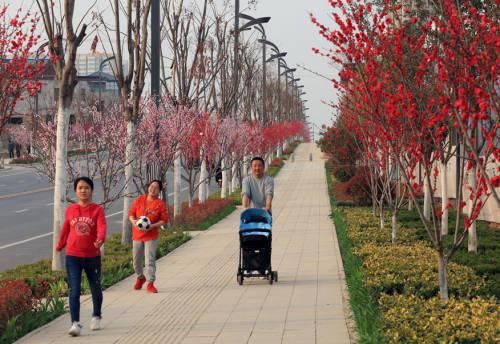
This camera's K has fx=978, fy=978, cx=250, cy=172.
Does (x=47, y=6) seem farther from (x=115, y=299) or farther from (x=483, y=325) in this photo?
→ (x=483, y=325)

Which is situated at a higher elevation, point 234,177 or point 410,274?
point 234,177

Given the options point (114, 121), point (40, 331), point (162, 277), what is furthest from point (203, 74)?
point (40, 331)

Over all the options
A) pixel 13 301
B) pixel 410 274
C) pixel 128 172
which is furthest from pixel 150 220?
pixel 128 172

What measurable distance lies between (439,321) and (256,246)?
213 inches

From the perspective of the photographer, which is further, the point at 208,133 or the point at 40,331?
the point at 208,133

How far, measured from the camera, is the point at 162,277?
1480 centimetres

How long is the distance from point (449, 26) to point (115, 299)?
608cm

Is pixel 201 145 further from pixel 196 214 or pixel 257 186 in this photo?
pixel 257 186

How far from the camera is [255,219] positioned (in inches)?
538

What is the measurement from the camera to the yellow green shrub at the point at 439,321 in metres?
8.02

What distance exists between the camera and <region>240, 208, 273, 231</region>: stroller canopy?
1348cm

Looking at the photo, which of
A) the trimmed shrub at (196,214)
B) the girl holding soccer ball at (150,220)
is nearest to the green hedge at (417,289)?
the girl holding soccer ball at (150,220)

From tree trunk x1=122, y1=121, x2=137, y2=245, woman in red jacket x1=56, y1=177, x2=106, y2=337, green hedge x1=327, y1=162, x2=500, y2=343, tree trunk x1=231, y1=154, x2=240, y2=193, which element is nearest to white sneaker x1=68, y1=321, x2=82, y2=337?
woman in red jacket x1=56, y1=177, x2=106, y2=337

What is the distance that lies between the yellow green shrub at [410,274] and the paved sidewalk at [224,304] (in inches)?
20.3
